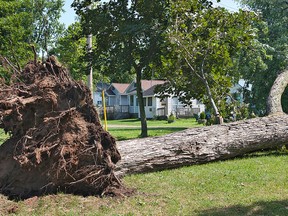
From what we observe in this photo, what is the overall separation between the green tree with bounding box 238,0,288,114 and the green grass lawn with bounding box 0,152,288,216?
1423 cm

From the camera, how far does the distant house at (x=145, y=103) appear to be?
157 ft

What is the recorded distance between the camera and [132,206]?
6172 millimetres

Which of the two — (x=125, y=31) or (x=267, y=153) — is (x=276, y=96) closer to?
(x=267, y=153)

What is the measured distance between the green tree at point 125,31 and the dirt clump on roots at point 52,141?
8.88 m

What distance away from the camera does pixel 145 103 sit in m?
52.2

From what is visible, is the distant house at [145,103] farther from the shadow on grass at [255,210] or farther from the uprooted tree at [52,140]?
the shadow on grass at [255,210]

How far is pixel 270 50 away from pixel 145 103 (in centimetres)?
3168

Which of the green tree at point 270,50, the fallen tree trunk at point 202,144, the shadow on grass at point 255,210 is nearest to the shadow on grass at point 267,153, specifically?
the fallen tree trunk at point 202,144

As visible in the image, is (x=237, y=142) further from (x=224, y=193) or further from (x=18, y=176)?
(x=18, y=176)

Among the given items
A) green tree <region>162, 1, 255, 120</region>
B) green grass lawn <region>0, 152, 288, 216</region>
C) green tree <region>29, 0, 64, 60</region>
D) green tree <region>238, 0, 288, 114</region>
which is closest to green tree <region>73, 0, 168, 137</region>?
green tree <region>162, 1, 255, 120</region>

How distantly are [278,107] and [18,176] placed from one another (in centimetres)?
792

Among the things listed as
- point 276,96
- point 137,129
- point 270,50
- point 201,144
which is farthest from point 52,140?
point 137,129

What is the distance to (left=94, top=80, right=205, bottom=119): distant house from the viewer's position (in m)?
47.9

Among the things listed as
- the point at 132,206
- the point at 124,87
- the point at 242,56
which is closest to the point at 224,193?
the point at 132,206
